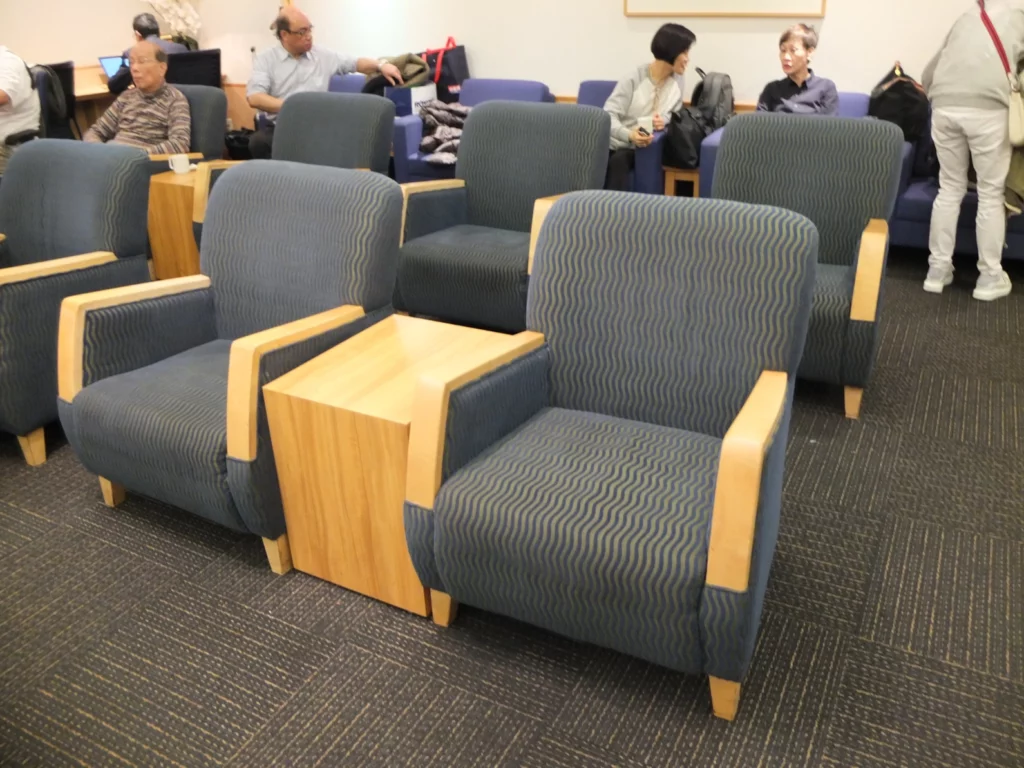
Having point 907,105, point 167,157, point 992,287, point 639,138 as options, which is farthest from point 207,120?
point 992,287

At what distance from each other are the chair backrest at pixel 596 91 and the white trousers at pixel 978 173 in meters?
2.02

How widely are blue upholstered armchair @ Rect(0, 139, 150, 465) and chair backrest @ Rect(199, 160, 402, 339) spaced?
1.39 feet

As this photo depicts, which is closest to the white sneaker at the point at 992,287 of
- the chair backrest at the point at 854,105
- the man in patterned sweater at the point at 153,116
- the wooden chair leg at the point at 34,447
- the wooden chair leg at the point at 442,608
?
the chair backrest at the point at 854,105

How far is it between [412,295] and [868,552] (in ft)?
6.43

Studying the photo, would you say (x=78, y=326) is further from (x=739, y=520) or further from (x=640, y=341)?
(x=739, y=520)

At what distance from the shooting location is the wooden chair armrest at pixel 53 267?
2457 mm

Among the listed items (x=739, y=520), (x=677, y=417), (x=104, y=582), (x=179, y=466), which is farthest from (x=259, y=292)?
(x=739, y=520)

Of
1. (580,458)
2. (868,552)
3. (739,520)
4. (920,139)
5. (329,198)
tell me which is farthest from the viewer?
(920,139)

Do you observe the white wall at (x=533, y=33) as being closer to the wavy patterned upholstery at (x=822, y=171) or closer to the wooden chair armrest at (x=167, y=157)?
the wavy patterned upholstery at (x=822, y=171)

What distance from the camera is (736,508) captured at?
143 centimetres

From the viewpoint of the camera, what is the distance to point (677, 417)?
6.41 ft

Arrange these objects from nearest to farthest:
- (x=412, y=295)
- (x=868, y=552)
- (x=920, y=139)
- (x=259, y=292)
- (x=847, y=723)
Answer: (x=847, y=723) < (x=868, y=552) < (x=259, y=292) < (x=412, y=295) < (x=920, y=139)

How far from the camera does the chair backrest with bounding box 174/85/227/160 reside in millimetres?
4363

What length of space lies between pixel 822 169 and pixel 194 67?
15.0 feet
